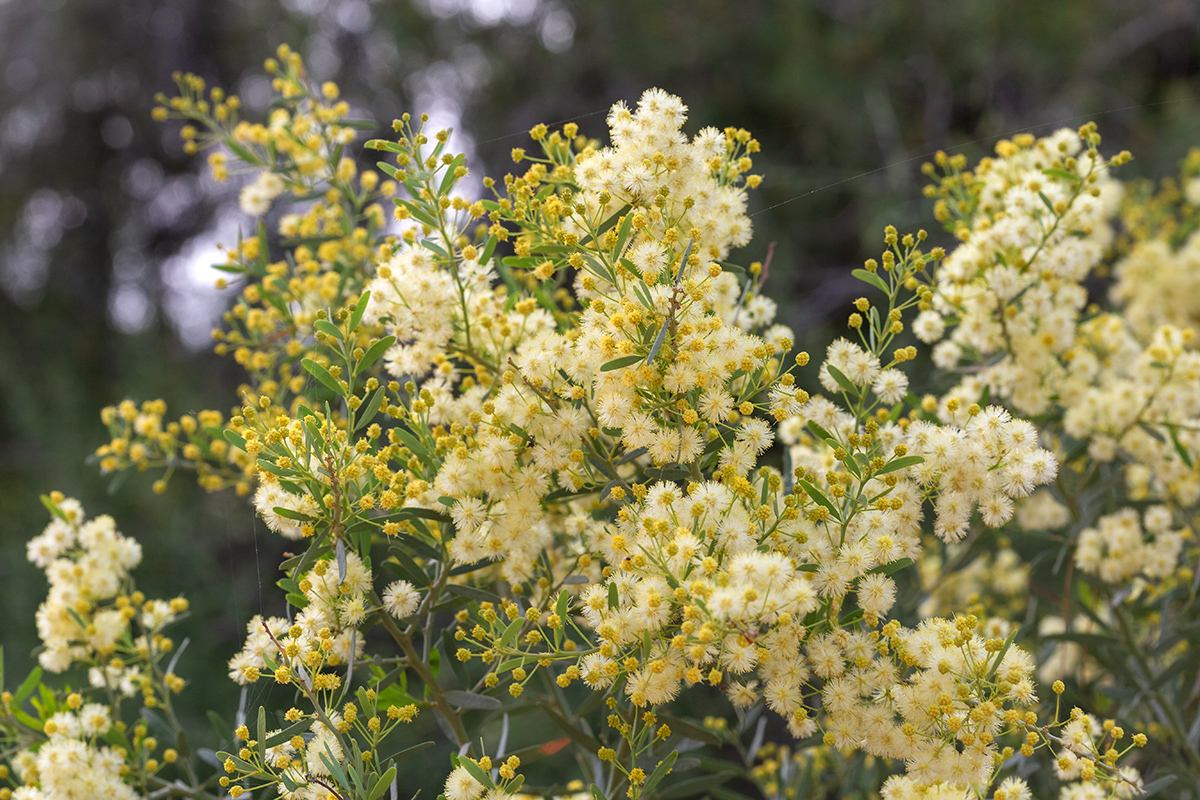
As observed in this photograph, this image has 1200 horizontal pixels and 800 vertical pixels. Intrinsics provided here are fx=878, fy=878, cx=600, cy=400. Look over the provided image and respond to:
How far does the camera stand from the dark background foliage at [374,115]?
293cm

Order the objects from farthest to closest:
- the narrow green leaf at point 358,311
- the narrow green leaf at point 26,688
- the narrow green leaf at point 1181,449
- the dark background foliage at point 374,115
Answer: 1. the dark background foliage at point 374,115
2. the narrow green leaf at point 1181,449
3. the narrow green leaf at point 26,688
4. the narrow green leaf at point 358,311

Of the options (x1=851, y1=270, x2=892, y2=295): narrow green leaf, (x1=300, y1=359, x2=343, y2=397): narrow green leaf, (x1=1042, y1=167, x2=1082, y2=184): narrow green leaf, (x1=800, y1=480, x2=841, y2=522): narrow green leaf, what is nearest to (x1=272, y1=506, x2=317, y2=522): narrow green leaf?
(x1=300, y1=359, x2=343, y2=397): narrow green leaf

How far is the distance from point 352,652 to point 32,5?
462 cm

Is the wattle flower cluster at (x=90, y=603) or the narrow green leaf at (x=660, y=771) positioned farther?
the wattle flower cluster at (x=90, y=603)

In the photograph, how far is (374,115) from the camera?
3.48 meters

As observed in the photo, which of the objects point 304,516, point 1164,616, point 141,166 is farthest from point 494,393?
point 141,166

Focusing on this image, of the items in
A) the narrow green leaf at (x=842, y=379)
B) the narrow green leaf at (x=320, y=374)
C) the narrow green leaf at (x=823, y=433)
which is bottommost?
the narrow green leaf at (x=823, y=433)

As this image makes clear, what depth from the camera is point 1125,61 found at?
10.9 ft

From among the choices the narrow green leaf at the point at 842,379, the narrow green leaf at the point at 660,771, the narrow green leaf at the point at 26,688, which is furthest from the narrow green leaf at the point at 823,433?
the narrow green leaf at the point at 26,688

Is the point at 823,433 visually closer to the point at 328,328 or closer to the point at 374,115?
the point at 328,328

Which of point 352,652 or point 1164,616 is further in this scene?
point 1164,616

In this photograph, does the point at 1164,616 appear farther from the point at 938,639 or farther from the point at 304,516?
the point at 304,516

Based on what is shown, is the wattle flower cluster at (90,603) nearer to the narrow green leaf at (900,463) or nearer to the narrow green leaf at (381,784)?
the narrow green leaf at (381,784)

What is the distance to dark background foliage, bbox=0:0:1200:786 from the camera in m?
2.93
